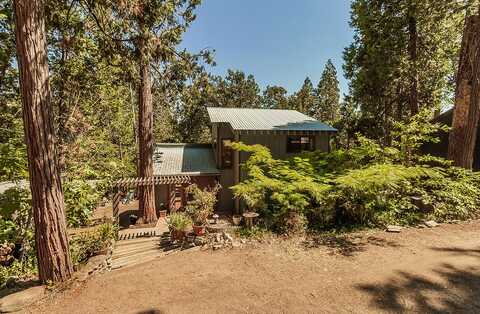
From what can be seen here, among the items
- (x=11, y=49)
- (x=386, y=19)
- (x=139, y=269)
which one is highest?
(x=386, y=19)

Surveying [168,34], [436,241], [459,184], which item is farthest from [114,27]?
[459,184]

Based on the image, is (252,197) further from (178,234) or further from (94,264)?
(94,264)

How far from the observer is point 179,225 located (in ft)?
26.6

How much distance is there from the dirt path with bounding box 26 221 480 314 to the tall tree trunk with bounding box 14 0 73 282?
1015mm

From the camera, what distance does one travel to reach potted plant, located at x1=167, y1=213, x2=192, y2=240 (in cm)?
812

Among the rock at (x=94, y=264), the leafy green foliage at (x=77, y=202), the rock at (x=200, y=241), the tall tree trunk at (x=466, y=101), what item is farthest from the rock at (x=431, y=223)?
the leafy green foliage at (x=77, y=202)

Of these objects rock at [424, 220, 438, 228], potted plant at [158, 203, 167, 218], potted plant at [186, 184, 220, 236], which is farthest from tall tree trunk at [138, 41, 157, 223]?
rock at [424, 220, 438, 228]

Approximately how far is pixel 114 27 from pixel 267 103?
40.0 meters

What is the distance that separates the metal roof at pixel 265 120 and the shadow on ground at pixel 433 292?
9.36 m

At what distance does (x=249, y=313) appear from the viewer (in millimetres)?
3992

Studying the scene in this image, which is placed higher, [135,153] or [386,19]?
[386,19]

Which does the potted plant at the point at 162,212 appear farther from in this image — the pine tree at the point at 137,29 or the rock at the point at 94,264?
the pine tree at the point at 137,29

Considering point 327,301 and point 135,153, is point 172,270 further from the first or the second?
point 135,153

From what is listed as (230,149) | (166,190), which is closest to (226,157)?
(230,149)
